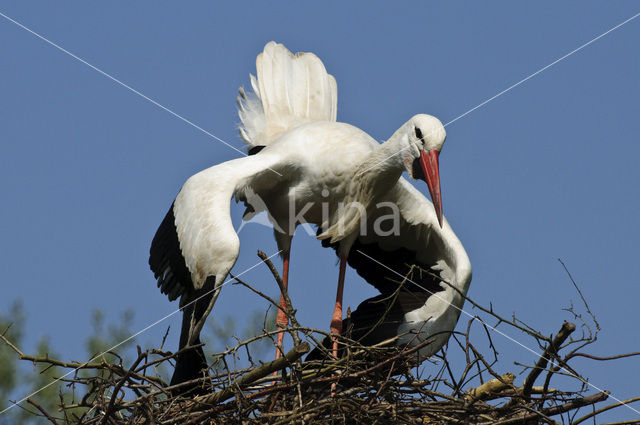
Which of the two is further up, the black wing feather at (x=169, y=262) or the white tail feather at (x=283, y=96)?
the white tail feather at (x=283, y=96)

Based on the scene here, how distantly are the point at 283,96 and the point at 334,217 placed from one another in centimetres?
115

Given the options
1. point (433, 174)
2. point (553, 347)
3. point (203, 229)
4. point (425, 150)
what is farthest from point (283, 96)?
point (553, 347)

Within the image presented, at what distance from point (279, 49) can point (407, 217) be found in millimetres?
1573

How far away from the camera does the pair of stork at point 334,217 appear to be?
493cm

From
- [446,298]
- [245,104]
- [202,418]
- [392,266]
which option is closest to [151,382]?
[202,418]

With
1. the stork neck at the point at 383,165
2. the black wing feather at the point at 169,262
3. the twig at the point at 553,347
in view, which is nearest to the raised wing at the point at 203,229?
the black wing feather at the point at 169,262

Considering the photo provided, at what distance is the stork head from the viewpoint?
16.8 feet

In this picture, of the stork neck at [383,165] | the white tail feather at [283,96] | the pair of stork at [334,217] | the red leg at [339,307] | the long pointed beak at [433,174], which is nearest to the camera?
the pair of stork at [334,217]

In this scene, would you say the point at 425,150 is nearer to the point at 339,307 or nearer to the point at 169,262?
the point at 339,307

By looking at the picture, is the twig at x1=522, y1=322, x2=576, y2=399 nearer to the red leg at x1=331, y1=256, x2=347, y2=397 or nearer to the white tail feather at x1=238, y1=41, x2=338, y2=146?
the red leg at x1=331, y1=256, x2=347, y2=397

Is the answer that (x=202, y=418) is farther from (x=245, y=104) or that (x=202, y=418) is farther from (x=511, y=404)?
(x=245, y=104)

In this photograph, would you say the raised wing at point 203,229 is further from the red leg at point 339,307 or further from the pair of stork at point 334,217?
the red leg at point 339,307

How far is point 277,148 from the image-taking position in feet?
18.2

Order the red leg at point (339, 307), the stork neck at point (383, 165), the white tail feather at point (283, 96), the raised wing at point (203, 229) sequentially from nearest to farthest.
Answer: the raised wing at point (203, 229) < the stork neck at point (383, 165) < the red leg at point (339, 307) < the white tail feather at point (283, 96)
